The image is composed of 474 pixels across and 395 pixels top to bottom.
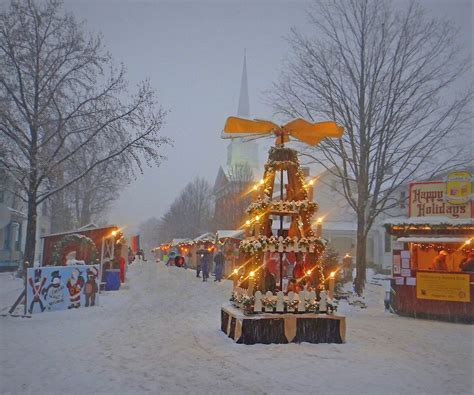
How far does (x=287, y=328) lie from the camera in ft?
28.4

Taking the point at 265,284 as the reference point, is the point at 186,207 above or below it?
above

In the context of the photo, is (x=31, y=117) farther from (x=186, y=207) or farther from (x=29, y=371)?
(x=186, y=207)

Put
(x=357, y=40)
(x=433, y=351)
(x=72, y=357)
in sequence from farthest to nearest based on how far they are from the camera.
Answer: (x=357, y=40) → (x=433, y=351) → (x=72, y=357)

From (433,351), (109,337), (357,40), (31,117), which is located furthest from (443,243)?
(31,117)

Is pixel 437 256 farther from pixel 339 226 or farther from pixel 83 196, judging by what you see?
pixel 83 196

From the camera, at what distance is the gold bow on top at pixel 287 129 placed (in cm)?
999

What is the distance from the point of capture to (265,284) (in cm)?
1023

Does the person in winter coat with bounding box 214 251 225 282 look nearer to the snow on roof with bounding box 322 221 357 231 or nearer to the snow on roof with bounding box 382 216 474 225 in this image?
the snow on roof with bounding box 382 216 474 225

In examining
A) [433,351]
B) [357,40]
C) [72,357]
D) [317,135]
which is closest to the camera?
[72,357]

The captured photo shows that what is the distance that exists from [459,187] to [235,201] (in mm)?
36544

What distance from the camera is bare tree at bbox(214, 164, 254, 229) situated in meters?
48.2

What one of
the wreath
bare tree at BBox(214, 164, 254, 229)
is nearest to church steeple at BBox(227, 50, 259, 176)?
bare tree at BBox(214, 164, 254, 229)

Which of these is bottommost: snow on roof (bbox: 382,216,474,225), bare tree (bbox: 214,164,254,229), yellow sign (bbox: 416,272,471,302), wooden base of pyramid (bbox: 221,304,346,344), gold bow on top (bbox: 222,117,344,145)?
wooden base of pyramid (bbox: 221,304,346,344)

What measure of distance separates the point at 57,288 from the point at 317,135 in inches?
316
